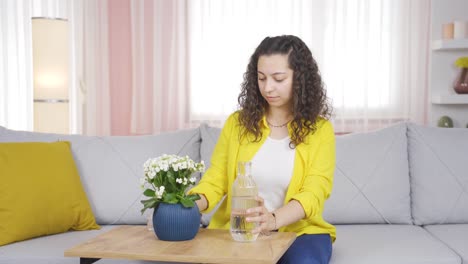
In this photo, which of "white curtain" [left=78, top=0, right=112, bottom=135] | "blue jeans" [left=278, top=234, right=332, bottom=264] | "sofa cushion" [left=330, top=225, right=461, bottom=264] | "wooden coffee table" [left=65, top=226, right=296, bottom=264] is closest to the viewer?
"wooden coffee table" [left=65, top=226, right=296, bottom=264]

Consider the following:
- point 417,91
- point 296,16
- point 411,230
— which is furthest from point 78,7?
point 411,230

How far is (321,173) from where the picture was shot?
196cm

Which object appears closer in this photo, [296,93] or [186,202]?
[186,202]

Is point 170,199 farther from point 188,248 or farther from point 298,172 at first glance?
point 298,172

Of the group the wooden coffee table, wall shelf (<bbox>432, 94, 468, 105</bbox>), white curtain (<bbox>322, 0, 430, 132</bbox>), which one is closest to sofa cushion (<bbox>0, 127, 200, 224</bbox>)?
the wooden coffee table

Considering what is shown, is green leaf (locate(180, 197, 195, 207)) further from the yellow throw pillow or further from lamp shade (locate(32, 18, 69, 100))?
lamp shade (locate(32, 18, 69, 100))

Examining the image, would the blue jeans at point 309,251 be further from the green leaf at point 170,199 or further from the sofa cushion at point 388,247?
the green leaf at point 170,199

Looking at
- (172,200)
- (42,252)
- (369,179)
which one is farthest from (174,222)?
(369,179)

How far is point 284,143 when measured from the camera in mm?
2043

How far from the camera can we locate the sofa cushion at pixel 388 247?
6.95ft

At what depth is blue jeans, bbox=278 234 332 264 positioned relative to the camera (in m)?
1.79

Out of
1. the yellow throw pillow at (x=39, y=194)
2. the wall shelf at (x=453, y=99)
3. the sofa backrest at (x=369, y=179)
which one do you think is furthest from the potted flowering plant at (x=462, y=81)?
the yellow throw pillow at (x=39, y=194)

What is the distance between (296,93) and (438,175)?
102 cm

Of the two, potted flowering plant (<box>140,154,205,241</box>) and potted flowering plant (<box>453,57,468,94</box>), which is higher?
potted flowering plant (<box>453,57,468,94</box>)
